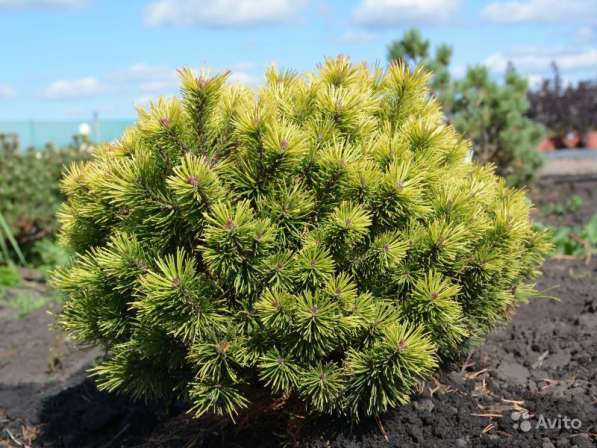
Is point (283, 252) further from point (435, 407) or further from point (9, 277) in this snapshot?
point (9, 277)

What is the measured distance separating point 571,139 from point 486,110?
1519 cm

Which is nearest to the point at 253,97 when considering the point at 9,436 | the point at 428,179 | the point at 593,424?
the point at 428,179

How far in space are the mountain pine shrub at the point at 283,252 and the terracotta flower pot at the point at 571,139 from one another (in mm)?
21760

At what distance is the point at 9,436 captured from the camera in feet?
13.1

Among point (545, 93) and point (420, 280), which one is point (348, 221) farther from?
point (545, 93)

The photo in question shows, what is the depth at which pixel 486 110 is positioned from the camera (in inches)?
378

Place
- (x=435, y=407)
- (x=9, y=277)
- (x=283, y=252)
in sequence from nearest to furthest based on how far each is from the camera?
(x=283, y=252)
(x=435, y=407)
(x=9, y=277)

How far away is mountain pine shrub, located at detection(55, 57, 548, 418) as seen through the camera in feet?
8.75

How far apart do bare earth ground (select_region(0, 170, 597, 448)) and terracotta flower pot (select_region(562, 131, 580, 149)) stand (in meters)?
19.4

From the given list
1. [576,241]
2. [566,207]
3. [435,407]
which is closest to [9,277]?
[576,241]

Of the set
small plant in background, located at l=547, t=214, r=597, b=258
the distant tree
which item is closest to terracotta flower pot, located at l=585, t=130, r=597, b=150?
the distant tree

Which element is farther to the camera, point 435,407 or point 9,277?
point 9,277

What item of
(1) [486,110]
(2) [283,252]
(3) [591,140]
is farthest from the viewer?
(3) [591,140]

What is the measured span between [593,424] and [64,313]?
2.34 metres
